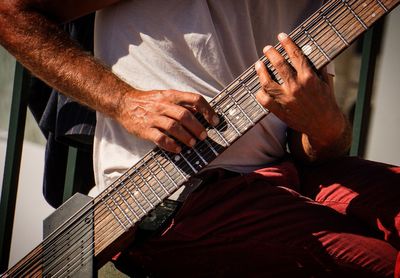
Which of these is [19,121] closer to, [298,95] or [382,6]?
[298,95]

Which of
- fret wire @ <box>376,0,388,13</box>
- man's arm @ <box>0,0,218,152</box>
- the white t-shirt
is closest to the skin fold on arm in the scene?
man's arm @ <box>0,0,218,152</box>

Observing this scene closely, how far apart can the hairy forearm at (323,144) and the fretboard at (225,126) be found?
0.26 metres

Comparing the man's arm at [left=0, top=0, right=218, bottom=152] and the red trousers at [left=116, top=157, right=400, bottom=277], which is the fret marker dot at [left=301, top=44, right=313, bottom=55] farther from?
the red trousers at [left=116, top=157, right=400, bottom=277]

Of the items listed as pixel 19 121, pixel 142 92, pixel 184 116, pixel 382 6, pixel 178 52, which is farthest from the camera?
pixel 19 121

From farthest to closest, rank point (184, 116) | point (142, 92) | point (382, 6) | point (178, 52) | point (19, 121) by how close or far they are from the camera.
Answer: point (19, 121)
point (178, 52)
point (142, 92)
point (184, 116)
point (382, 6)

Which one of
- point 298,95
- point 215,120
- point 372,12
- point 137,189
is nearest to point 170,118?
point 215,120

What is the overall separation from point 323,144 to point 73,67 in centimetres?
85

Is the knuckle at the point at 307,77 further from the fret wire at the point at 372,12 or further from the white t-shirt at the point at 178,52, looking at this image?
the white t-shirt at the point at 178,52

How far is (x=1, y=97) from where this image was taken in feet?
11.9

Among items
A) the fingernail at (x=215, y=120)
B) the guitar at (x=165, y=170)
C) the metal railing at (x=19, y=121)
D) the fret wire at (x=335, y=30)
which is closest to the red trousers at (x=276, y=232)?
the guitar at (x=165, y=170)

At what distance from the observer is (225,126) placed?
55.8 inches

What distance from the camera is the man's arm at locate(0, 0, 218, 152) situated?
1435 millimetres

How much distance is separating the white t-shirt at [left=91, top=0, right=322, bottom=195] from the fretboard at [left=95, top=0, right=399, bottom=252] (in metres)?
0.11

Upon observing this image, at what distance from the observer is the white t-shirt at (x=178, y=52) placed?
1592mm
